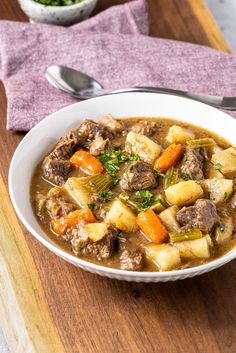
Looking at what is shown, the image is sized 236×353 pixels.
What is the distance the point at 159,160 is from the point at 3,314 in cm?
122

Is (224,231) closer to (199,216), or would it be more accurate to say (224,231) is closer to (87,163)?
(199,216)

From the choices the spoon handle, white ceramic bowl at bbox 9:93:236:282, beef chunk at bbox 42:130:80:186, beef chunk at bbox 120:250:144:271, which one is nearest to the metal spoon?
the spoon handle

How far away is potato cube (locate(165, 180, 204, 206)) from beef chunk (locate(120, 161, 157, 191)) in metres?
0.12

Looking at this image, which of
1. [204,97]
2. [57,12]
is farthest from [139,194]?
[57,12]

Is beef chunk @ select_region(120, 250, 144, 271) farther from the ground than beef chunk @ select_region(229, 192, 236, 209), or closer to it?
closer to it

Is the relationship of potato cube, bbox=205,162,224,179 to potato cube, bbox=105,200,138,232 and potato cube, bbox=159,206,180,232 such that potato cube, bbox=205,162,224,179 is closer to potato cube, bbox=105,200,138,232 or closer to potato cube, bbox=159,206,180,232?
potato cube, bbox=159,206,180,232

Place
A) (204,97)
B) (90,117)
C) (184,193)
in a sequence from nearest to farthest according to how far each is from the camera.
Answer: (184,193)
(90,117)
(204,97)

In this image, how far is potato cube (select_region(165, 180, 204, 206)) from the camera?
350 centimetres

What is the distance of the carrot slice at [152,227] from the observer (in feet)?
11.0

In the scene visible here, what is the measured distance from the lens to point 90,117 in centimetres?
414

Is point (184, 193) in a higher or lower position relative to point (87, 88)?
higher

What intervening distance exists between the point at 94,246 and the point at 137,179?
48 centimetres

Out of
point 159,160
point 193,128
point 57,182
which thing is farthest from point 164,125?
point 57,182

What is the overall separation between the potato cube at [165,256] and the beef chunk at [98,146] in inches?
31.3
